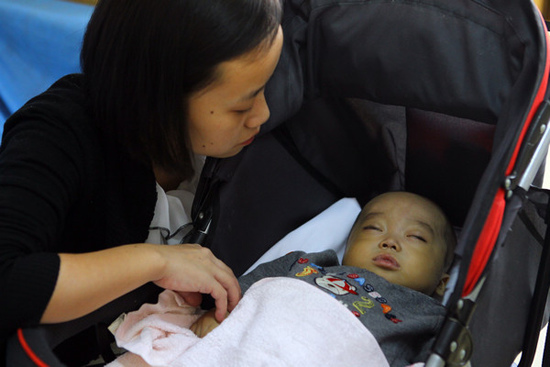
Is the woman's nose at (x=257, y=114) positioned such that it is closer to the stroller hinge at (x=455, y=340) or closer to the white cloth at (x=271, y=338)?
the white cloth at (x=271, y=338)

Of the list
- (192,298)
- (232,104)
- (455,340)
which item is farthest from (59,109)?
(455,340)

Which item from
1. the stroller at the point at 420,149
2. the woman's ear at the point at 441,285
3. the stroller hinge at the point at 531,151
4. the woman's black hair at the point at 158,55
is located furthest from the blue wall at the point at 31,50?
the stroller hinge at the point at 531,151

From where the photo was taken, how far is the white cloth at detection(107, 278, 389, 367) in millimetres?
1001

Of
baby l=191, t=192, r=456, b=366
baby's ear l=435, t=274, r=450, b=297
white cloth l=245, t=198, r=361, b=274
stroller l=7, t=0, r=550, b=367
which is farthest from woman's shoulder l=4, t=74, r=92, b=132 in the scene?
baby's ear l=435, t=274, r=450, b=297

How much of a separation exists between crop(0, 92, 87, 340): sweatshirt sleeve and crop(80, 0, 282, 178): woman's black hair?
9 centimetres

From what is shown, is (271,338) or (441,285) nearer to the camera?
(271,338)

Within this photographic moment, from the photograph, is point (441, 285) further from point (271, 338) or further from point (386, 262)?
point (271, 338)

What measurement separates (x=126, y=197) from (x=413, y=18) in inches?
24.4

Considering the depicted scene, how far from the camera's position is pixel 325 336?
3.46 feet

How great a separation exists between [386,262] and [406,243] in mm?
69

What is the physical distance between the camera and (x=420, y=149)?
1471mm

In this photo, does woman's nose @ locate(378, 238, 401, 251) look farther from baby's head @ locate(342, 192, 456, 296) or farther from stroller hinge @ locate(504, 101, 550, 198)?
stroller hinge @ locate(504, 101, 550, 198)

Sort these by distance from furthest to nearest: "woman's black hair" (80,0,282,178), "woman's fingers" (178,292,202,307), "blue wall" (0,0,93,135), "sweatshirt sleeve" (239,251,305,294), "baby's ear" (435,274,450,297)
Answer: "blue wall" (0,0,93,135) → "baby's ear" (435,274,450,297) → "sweatshirt sleeve" (239,251,305,294) → "woman's fingers" (178,292,202,307) → "woman's black hair" (80,0,282,178)

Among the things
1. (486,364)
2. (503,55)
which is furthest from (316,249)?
(503,55)
